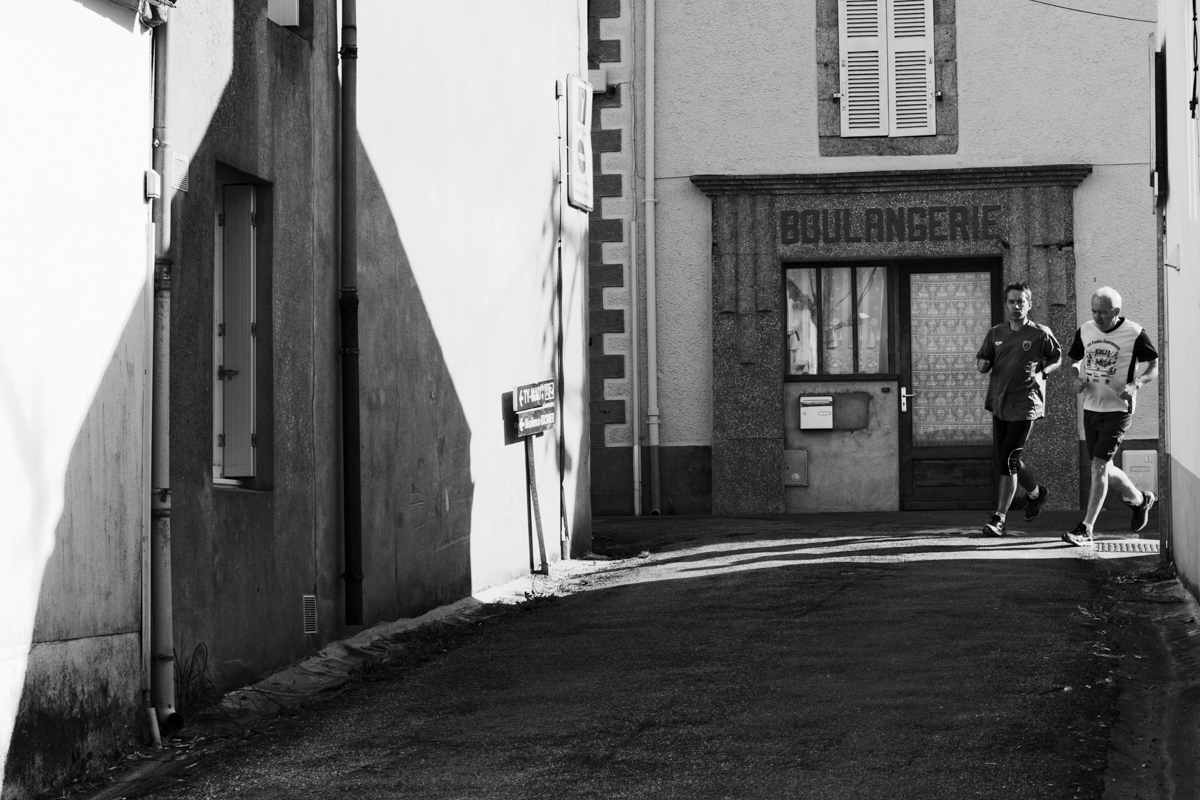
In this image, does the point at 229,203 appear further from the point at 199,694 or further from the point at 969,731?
the point at 969,731

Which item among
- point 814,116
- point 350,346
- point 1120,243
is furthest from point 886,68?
point 350,346

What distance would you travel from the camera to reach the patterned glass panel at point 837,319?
17.8 m

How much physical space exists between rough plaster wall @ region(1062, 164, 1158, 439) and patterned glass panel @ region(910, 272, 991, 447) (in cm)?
102

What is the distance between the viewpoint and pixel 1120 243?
Result: 17391 millimetres

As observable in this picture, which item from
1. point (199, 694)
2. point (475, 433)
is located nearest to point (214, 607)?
point (199, 694)

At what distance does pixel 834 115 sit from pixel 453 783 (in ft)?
43.7

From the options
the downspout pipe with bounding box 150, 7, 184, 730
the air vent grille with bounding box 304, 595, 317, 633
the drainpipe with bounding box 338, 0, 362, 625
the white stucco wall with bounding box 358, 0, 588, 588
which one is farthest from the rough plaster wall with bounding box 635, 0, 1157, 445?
the downspout pipe with bounding box 150, 7, 184, 730

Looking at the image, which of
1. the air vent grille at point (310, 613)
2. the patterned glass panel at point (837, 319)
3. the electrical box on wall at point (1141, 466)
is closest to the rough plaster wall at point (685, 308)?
the patterned glass panel at point (837, 319)

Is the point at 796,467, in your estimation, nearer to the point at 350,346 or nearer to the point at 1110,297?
the point at 1110,297

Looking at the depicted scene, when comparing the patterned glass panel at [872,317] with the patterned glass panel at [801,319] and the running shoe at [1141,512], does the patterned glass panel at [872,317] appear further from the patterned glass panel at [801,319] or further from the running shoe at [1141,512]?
the running shoe at [1141,512]

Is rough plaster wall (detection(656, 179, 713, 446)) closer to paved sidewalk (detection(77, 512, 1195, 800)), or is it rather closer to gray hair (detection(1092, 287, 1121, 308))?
gray hair (detection(1092, 287, 1121, 308))

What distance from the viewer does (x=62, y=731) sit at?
18.5ft

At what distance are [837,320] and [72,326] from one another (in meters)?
12.7

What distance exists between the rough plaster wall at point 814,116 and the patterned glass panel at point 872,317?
1.10m
